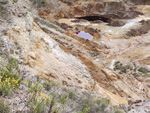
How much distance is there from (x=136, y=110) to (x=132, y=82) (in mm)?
5227

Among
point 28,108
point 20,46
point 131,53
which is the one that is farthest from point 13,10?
point 131,53

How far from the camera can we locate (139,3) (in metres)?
34.8

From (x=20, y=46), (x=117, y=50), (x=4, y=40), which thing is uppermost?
(x=4, y=40)

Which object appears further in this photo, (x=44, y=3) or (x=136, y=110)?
(x=44, y=3)

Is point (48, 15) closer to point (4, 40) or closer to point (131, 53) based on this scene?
point (131, 53)

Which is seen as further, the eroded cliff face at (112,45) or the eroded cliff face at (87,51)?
the eroded cliff face at (112,45)

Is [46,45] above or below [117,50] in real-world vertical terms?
above

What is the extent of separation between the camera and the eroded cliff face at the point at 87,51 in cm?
650

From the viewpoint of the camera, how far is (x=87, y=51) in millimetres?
14273

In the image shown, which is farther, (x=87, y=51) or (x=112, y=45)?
(x=112, y=45)

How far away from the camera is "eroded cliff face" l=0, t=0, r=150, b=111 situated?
21.3 ft

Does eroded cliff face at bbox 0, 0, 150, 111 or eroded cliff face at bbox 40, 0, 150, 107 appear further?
eroded cliff face at bbox 40, 0, 150, 107

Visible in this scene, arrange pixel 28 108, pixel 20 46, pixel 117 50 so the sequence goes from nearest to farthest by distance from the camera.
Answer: pixel 28 108
pixel 20 46
pixel 117 50

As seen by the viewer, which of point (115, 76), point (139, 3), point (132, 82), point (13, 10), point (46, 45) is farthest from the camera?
point (139, 3)
